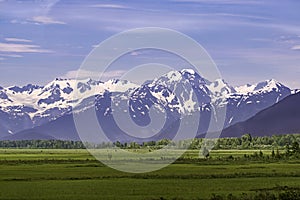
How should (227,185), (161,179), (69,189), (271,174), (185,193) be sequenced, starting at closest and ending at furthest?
(185,193)
(69,189)
(227,185)
(161,179)
(271,174)

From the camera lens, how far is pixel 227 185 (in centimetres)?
6900

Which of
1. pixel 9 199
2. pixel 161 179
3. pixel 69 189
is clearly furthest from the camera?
pixel 161 179

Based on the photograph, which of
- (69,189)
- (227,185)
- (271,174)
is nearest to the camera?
(69,189)

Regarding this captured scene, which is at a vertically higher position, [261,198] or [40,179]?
[261,198]

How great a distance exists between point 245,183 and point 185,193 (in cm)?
1363

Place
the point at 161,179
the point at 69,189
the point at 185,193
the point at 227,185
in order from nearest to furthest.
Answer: the point at 185,193 < the point at 69,189 < the point at 227,185 < the point at 161,179

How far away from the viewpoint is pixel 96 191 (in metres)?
62.2

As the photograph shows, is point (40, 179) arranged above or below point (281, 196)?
below

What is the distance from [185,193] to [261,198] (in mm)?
10054

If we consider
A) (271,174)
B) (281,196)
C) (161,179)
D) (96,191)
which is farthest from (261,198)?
(271,174)

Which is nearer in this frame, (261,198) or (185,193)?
(261,198)

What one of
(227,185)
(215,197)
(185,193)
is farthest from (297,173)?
(215,197)

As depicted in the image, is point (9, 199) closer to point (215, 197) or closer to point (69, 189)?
point (69, 189)

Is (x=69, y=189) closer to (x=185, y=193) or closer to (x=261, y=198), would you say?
(x=185, y=193)
